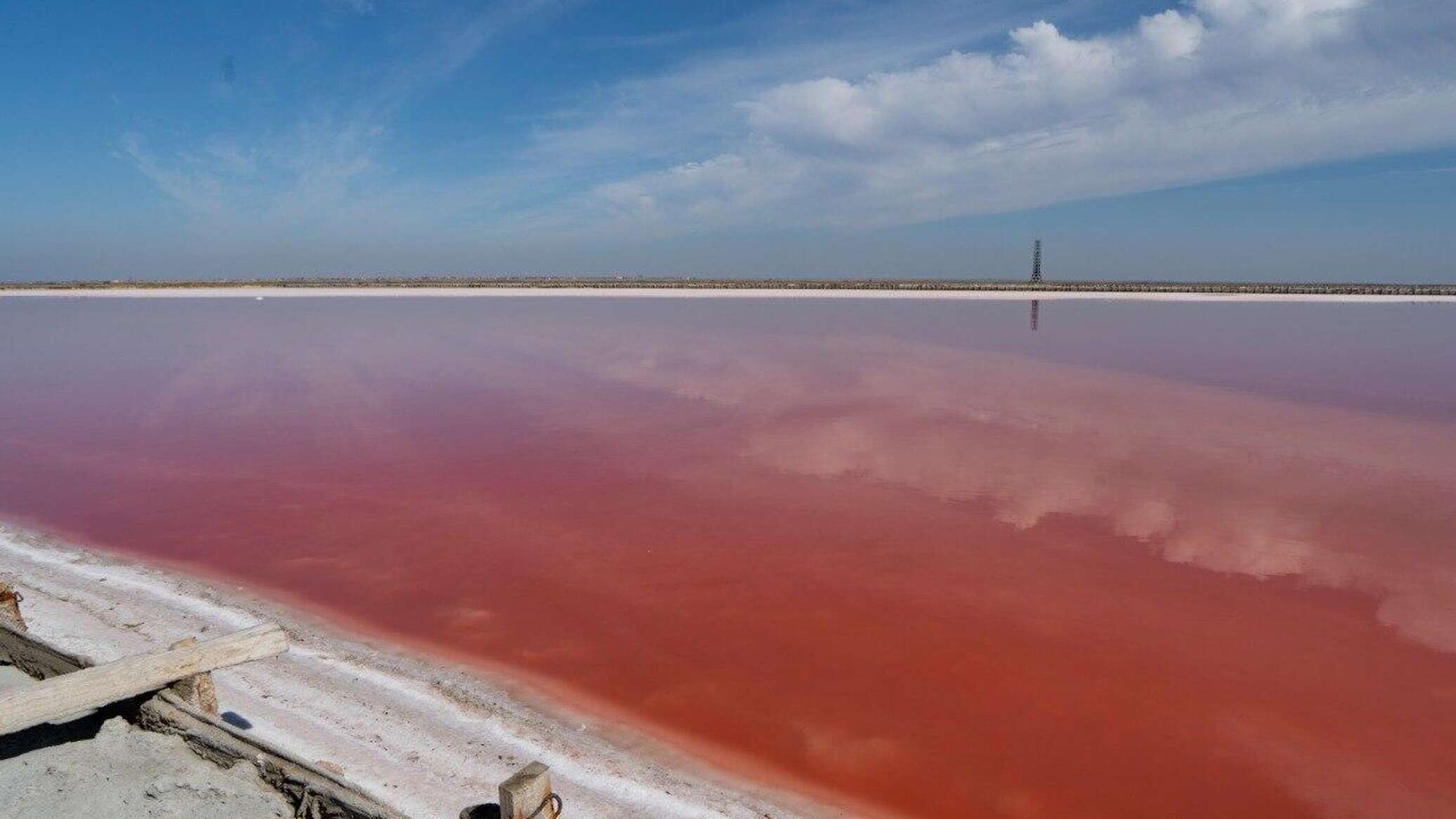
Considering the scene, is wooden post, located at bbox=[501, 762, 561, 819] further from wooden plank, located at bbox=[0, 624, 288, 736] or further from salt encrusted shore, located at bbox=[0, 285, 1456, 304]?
salt encrusted shore, located at bbox=[0, 285, 1456, 304]

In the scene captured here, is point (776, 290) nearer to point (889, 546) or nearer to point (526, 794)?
point (889, 546)

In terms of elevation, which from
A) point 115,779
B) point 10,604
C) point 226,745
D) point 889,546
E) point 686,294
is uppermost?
point 686,294

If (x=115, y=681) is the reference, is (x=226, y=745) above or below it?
below

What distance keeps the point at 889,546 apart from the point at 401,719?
5356mm

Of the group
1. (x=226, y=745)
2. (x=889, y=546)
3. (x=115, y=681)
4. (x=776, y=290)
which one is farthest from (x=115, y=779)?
(x=776, y=290)

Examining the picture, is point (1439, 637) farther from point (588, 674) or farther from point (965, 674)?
point (588, 674)

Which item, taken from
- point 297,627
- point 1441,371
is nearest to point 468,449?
point 297,627

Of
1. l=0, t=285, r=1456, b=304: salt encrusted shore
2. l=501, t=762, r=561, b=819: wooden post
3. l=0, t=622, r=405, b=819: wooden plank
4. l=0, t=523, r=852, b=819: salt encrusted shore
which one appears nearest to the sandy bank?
l=0, t=622, r=405, b=819: wooden plank

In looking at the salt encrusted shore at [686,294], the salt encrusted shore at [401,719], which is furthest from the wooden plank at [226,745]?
the salt encrusted shore at [686,294]

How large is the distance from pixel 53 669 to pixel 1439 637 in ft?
34.6

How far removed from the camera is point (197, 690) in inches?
195

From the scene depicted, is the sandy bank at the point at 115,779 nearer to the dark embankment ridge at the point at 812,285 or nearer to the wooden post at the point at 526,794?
the wooden post at the point at 526,794

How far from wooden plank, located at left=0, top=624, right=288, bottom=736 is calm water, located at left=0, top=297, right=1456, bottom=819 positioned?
193 cm

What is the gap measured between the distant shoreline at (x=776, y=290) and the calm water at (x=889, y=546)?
42.4 m
